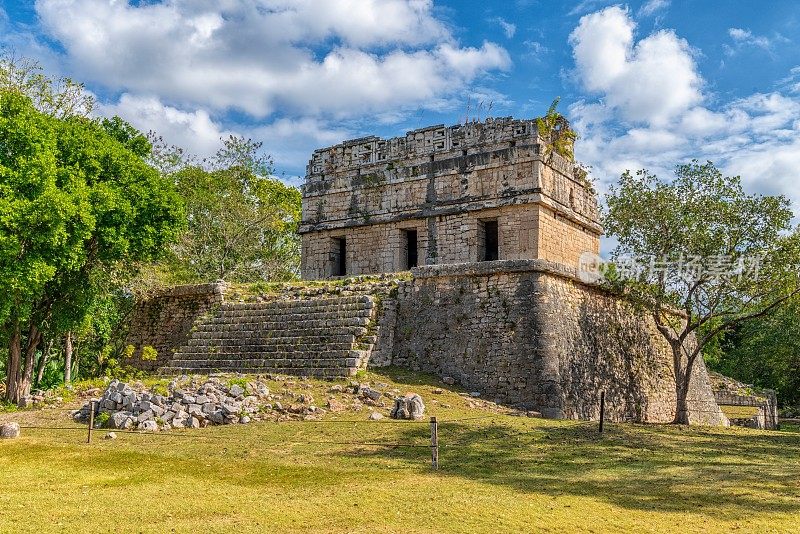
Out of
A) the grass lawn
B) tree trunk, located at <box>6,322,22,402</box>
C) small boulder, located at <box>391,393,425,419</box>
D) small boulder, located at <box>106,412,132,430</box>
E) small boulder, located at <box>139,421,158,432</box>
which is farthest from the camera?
tree trunk, located at <box>6,322,22,402</box>

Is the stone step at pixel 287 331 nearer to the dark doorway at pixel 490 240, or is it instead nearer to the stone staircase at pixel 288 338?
the stone staircase at pixel 288 338

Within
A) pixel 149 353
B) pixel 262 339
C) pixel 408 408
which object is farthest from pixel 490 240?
pixel 149 353

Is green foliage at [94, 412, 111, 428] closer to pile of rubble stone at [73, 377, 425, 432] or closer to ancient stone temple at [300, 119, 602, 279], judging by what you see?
pile of rubble stone at [73, 377, 425, 432]

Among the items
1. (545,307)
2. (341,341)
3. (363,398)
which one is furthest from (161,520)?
(545,307)

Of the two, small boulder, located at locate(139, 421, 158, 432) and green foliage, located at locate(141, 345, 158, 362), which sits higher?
green foliage, located at locate(141, 345, 158, 362)

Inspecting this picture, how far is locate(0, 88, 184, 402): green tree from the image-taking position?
476 inches

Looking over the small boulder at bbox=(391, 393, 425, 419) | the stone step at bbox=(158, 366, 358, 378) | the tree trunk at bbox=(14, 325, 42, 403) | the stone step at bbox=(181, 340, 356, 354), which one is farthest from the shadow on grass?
the tree trunk at bbox=(14, 325, 42, 403)

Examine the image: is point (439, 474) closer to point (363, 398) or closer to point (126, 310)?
point (363, 398)

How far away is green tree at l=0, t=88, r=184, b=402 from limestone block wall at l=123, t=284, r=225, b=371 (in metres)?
2.54

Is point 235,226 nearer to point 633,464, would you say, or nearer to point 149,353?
point 149,353

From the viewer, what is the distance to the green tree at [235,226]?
2528 cm

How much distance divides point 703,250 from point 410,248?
7.83 meters

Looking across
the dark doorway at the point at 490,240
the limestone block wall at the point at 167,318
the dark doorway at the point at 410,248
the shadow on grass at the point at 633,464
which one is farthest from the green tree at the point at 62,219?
the dark doorway at the point at 490,240

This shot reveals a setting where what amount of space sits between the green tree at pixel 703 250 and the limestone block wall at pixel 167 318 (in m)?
9.51
